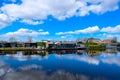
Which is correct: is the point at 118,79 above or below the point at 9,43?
below

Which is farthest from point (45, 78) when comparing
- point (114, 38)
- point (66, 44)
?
point (114, 38)

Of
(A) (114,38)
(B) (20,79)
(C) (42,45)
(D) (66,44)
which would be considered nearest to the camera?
(B) (20,79)

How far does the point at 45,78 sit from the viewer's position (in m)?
22.8

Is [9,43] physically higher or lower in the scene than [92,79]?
higher

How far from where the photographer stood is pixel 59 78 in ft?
73.5

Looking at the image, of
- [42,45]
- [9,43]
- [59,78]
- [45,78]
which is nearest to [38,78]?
[45,78]

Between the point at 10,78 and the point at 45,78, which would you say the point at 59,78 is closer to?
the point at 45,78

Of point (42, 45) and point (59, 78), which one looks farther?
point (42, 45)

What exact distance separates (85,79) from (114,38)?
588ft

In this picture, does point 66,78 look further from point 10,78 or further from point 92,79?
point 10,78

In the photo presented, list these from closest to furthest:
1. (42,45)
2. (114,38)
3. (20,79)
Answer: (20,79)
(42,45)
(114,38)

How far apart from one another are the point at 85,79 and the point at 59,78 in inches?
108

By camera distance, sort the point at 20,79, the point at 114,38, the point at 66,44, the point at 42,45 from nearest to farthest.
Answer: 1. the point at 20,79
2. the point at 42,45
3. the point at 66,44
4. the point at 114,38

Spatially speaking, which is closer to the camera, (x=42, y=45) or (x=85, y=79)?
(x=85, y=79)
